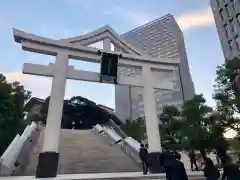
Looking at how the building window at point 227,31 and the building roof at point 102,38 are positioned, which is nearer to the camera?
the building roof at point 102,38

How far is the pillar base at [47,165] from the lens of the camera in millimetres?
8996

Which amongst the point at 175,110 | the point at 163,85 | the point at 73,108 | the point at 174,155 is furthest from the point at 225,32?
the point at 174,155

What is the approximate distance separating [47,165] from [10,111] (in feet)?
41.9

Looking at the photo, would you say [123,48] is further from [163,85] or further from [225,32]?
[225,32]

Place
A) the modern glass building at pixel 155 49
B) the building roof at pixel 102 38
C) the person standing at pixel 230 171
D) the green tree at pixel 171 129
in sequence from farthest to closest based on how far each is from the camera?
the modern glass building at pixel 155 49, the green tree at pixel 171 129, the building roof at pixel 102 38, the person standing at pixel 230 171

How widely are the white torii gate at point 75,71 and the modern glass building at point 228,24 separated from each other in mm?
18439

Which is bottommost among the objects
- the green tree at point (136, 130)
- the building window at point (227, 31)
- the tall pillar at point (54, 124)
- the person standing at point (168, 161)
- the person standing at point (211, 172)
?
the person standing at point (211, 172)

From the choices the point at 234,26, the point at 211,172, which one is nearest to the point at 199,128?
the point at 211,172

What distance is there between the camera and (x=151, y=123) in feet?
37.4

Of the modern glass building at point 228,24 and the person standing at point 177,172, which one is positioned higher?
the modern glass building at point 228,24

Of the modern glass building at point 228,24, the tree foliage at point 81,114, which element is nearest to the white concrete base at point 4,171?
the tree foliage at point 81,114

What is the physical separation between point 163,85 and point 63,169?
22.0ft

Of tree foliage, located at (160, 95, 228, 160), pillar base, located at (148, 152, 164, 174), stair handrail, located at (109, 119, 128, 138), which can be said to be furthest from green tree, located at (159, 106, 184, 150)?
stair handrail, located at (109, 119, 128, 138)

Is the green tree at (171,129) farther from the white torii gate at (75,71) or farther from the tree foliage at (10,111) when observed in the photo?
the tree foliage at (10,111)
